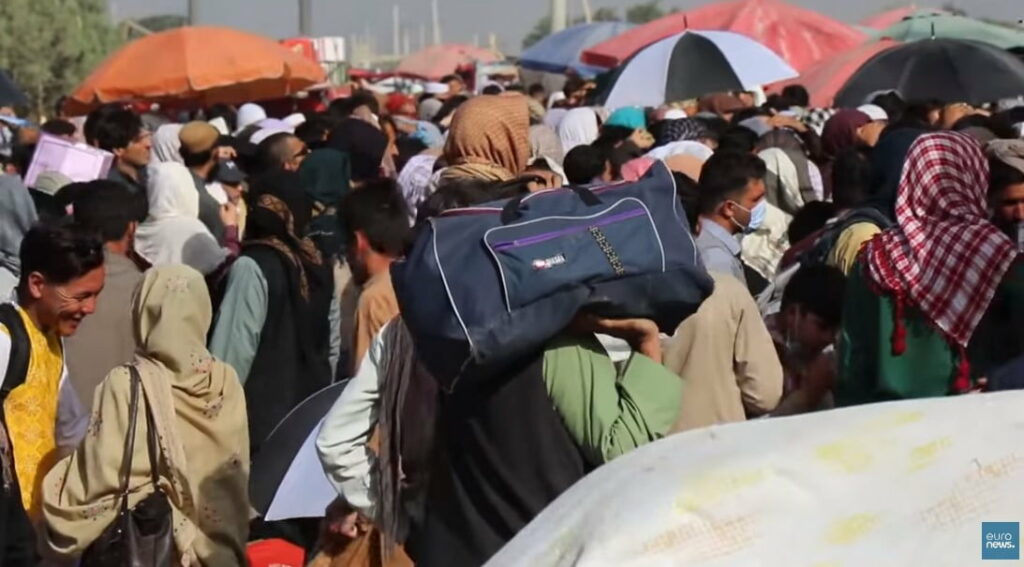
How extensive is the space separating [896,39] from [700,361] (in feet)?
46.0

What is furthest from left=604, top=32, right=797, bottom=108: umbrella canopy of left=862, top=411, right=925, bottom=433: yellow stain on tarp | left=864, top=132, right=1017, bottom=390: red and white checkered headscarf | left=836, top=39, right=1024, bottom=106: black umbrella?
left=862, top=411, right=925, bottom=433: yellow stain on tarp

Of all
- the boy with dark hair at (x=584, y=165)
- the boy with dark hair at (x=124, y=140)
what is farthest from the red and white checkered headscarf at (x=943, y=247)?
the boy with dark hair at (x=124, y=140)

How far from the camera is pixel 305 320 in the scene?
7.41 m

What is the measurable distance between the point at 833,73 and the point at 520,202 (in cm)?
1323

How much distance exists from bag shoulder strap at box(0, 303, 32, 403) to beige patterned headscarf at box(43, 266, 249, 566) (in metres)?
0.24

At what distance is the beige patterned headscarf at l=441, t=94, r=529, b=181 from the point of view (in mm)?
6414

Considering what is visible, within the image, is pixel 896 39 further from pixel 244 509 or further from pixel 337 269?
pixel 244 509

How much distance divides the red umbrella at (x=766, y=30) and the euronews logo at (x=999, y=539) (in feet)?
54.7

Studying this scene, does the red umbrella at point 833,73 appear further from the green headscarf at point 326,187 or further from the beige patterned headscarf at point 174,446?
the beige patterned headscarf at point 174,446

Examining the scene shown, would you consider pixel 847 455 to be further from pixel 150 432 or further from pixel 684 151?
pixel 684 151

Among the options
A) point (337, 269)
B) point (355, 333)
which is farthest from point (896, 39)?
point (355, 333)

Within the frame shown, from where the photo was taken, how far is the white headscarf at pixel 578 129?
1299 cm

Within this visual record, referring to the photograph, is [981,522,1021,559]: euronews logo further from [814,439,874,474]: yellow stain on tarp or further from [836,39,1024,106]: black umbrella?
[836,39,1024,106]: black umbrella

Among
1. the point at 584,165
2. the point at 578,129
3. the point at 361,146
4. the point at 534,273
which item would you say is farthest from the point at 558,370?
the point at 578,129
